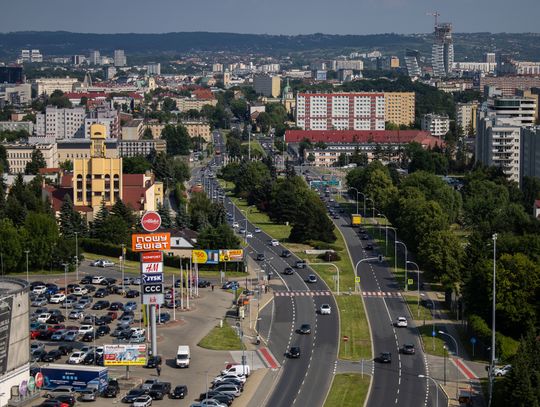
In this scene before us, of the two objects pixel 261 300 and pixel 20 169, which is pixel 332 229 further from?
pixel 20 169

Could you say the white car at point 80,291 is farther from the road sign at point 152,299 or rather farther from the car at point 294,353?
the car at point 294,353

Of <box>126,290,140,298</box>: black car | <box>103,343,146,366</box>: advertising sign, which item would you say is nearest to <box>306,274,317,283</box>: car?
<box>126,290,140,298</box>: black car

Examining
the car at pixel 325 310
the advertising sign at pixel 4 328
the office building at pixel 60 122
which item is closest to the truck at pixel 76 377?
the advertising sign at pixel 4 328

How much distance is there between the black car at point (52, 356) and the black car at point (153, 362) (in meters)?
3.83

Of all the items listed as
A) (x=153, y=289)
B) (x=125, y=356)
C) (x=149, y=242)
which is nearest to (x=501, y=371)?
(x=125, y=356)

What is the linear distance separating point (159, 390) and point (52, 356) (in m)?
6.97

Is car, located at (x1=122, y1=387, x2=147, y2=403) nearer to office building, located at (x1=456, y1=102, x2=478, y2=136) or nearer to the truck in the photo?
the truck

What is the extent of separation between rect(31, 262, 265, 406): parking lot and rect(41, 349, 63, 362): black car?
12cm

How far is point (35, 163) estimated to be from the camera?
105 metres

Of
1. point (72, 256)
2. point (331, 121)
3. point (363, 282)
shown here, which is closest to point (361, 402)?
point (363, 282)

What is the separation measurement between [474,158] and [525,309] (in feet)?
250

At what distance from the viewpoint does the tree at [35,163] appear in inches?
4051

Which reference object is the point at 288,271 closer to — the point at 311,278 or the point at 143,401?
the point at 311,278

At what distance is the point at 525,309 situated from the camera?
49438mm
